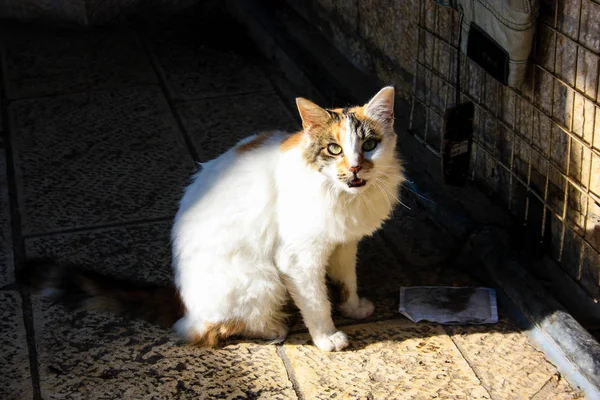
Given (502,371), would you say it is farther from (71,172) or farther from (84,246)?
(71,172)

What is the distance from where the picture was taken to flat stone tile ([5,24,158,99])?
5.43 meters

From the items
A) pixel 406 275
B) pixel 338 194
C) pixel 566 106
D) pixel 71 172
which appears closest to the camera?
pixel 338 194

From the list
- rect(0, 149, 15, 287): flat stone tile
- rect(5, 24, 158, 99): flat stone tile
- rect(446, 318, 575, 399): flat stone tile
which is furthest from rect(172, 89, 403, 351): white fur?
rect(5, 24, 158, 99): flat stone tile

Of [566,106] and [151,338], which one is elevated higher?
[566,106]

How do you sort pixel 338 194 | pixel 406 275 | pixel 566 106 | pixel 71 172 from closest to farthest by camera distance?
1. pixel 338 194
2. pixel 566 106
3. pixel 406 275
4. pixel 71 172

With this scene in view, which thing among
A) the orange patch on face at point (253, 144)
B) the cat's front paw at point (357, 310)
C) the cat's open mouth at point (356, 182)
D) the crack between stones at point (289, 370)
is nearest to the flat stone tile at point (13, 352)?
the crack between stones at point (289, 370)

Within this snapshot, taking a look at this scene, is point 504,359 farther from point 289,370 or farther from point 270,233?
point 270,233

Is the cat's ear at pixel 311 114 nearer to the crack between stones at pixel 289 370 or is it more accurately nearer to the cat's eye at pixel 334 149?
the cat's eye at pixel 334 149

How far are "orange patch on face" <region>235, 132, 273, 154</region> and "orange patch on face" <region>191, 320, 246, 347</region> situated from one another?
66cm

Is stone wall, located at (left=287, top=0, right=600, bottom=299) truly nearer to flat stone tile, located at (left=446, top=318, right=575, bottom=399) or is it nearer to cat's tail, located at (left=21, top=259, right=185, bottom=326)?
flat stone tile, located at (left=446, top=318, right=575, bottom=399)

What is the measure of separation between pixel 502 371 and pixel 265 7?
147 inches

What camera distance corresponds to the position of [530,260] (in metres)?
3.53

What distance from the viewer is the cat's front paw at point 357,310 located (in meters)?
3.32

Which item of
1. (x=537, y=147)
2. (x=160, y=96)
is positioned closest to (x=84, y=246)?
(x=160, y=96)
